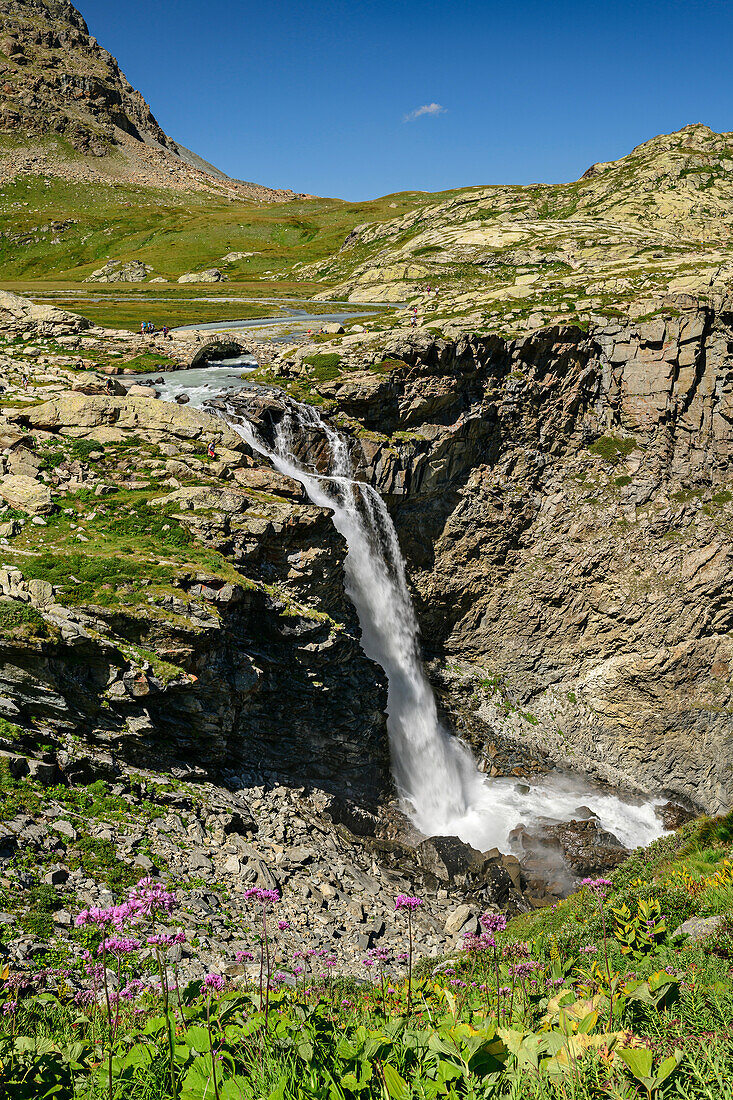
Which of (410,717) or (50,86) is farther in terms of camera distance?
(50,86)

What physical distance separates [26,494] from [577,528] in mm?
28736

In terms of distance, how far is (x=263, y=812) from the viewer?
69.3 feet

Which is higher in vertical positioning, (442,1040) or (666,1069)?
(666,1069)

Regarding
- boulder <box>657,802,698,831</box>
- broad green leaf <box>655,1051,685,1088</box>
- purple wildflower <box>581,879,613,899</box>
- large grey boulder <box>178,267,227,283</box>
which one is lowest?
boulder <box>657,802,698,831</box>

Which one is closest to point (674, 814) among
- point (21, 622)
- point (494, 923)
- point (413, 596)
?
point (413, 596)

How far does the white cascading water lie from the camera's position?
29.6 meters

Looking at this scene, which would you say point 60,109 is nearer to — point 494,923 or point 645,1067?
point 494,923

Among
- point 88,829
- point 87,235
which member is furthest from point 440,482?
point 87,235

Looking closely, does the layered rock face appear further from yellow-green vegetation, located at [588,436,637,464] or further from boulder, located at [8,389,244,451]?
boulder, located at [8,389,244,451]

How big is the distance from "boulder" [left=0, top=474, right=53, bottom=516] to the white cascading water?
31.6 ft

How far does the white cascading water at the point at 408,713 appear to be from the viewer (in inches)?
1165

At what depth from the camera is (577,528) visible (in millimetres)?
36750

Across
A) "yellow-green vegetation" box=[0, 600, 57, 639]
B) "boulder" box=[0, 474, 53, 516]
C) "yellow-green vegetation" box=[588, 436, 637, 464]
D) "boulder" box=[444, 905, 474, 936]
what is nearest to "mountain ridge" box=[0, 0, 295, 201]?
"yellow-green vegetation" box=[588, 436, 637, 464]

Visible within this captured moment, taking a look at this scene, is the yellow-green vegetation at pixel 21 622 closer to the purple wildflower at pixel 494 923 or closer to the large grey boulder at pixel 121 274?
Answer: the purple wildflower at pixel 494 923
